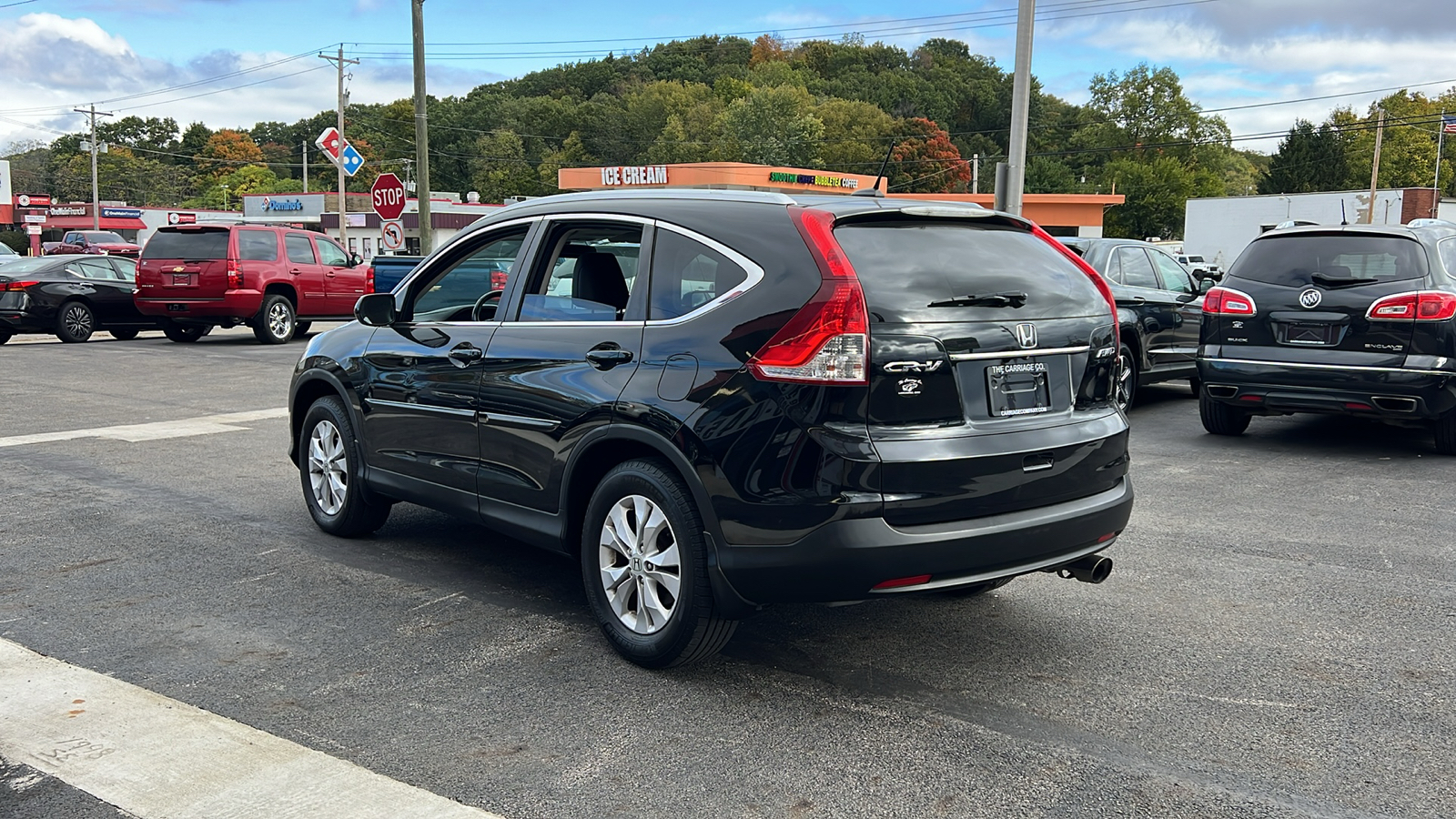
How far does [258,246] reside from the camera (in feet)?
63.9

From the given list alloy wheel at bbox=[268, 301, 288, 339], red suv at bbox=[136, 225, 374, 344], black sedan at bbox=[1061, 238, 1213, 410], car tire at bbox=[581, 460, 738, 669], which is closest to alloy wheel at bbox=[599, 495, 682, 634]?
car tire at bbox=[581, 460, 738, 669]

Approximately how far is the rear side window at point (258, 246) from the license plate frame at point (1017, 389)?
17422 mm

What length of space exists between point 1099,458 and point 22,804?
3.59 metres

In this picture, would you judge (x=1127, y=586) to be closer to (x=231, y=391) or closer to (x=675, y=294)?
(x=675, y=294)

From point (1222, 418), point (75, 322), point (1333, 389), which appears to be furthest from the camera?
point (75, 322)

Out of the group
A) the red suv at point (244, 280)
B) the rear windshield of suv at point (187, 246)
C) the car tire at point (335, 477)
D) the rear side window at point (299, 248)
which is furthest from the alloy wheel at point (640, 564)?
the rear side window at point (299, 248)

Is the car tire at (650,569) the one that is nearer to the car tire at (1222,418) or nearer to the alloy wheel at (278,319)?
the car tire at (1222,418)

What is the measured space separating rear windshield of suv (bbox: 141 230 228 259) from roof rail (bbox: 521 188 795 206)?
15.6m

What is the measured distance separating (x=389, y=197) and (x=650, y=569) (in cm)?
1966

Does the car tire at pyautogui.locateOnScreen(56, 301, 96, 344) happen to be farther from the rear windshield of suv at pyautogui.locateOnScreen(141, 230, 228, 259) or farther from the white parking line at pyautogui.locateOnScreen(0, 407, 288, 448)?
the white parking line at pyautogui.locateOnScreen(0, 407, 288, 448)

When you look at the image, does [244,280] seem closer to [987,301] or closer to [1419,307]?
[1419,307]

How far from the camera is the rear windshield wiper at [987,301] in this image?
405 centimetres

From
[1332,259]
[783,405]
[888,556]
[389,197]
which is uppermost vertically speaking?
[389,197]

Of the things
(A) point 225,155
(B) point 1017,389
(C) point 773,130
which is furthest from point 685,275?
(A) point 225,155
